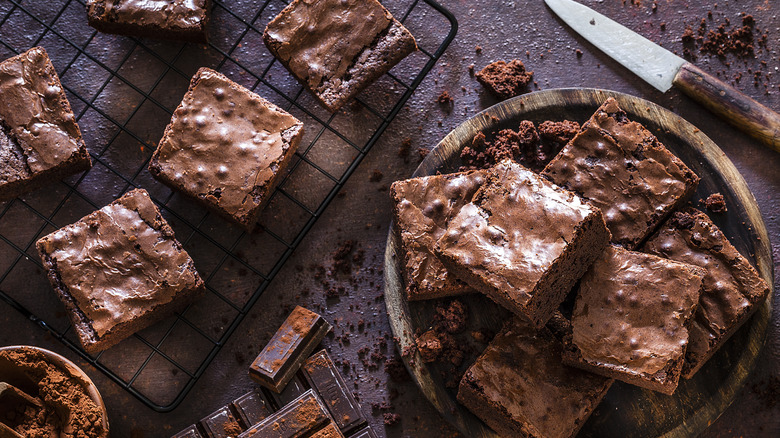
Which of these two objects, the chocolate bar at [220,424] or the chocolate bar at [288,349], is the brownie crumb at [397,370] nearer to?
the chocolate bar at [288,349]

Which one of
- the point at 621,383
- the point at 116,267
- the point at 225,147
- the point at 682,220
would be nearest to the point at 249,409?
the point at 116,267

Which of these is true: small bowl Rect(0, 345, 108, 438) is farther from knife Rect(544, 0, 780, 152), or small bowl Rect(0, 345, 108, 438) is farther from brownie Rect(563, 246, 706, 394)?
knife Rect(544, 0, 780, 152)

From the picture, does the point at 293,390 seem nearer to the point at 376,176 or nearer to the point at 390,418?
the point at 390,418

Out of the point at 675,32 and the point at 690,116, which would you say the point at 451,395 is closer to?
Result: the point at 690,116

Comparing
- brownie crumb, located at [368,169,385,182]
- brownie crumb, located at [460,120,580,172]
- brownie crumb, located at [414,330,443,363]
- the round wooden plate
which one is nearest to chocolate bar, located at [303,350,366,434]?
the round wooden plate

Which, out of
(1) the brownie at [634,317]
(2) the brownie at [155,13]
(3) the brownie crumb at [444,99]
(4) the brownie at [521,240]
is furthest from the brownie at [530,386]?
(2) the brownie at [155,13]
